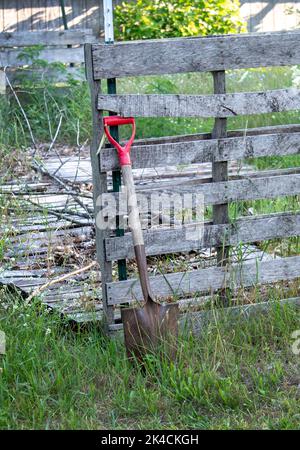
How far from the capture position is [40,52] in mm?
12016

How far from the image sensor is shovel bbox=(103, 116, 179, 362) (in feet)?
13.6

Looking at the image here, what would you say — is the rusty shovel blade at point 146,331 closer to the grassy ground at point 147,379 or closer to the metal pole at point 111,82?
the grassy ground at point 147,379

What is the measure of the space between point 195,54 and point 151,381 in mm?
1734

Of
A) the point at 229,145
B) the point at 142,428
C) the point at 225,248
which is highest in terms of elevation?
the point at 229,145

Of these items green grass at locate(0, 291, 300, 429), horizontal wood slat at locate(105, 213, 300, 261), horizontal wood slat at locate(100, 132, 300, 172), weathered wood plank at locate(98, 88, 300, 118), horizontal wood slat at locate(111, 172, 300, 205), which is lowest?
green grass at locate(0, 291, 300, 429)

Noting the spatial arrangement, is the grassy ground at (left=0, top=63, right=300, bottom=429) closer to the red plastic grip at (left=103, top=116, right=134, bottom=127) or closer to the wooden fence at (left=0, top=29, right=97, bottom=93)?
the red plastic grip at (left=103, top=116, right=134, bottom=127)

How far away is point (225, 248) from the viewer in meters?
4.70

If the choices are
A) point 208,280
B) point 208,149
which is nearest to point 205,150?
point 208,149

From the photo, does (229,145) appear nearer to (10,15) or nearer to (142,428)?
(142,428)

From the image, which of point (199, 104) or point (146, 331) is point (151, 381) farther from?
point (199, 104)

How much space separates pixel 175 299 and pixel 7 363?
1089mm

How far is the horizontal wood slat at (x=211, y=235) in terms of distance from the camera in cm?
445

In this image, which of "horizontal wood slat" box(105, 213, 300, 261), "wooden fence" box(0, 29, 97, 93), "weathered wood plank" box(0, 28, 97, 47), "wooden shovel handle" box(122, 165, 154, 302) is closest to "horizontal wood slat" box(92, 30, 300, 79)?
"wooden shovel handle" box(122, 165, 154, 302)
